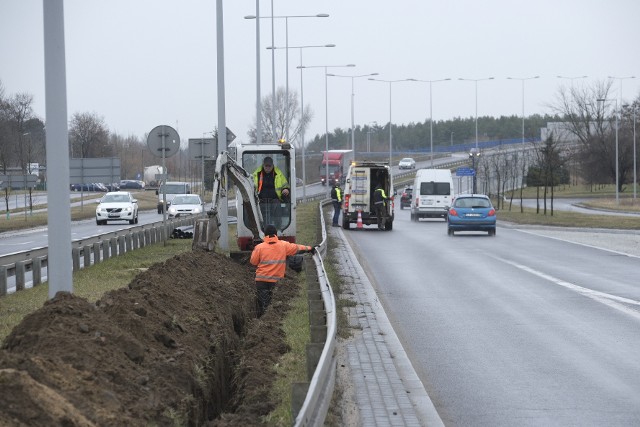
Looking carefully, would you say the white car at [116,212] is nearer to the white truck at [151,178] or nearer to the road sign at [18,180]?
the road sign at [18,180]

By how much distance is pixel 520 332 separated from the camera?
1451 cm

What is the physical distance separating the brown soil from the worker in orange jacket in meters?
1.45

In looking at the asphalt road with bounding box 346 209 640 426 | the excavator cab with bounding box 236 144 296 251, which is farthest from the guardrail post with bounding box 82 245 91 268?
the asphalt road with bounding box 346 209 640 426

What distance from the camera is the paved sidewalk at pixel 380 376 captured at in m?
8.88

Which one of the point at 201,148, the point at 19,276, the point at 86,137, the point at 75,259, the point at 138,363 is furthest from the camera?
the point at 86,137

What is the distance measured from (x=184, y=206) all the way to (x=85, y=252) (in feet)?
90.3

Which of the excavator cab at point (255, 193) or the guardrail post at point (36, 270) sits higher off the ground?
the excavator cab at point (255, 193)

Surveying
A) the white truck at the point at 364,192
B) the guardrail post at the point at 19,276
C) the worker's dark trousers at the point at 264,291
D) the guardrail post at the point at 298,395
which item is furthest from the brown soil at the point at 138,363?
the white truck at the point at 364,192

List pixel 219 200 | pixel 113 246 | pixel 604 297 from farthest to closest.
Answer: pixel 113 246
pixel 219 200
pixel 604 297

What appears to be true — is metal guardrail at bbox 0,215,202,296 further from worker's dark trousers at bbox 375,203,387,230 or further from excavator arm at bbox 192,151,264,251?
worker's dark trousers at bbox 375,203,387,230

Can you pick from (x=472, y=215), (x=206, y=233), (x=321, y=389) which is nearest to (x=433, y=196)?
(x=472, y=215)

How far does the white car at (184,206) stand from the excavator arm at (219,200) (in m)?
25.9

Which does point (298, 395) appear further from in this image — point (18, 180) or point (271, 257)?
point (18, 180)

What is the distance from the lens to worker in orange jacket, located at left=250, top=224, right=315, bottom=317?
621 inches
